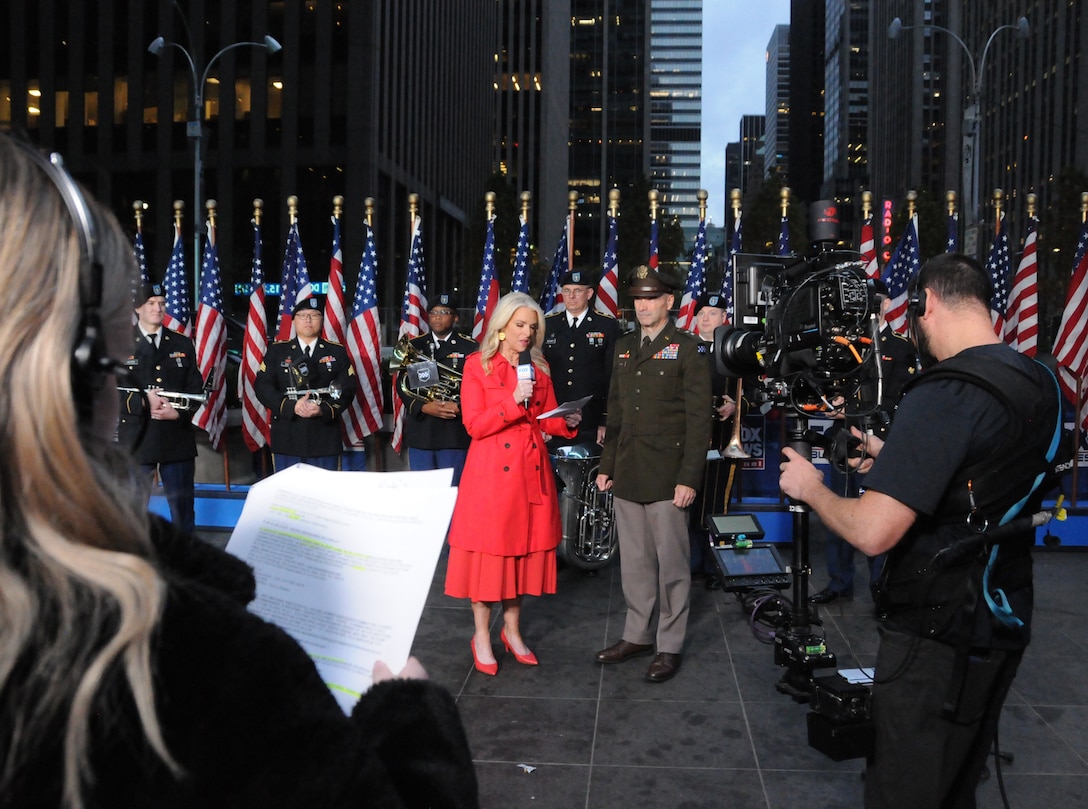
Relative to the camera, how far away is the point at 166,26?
41344 millimetres

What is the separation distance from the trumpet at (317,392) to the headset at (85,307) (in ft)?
23.7

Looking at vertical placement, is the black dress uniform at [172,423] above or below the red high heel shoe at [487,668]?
above

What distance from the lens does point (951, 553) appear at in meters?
2.57

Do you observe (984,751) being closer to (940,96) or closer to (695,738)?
(695,738)

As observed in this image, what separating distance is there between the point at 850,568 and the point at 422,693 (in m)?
6.35

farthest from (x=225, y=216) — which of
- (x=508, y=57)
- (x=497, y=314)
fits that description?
(x=508, y=57)

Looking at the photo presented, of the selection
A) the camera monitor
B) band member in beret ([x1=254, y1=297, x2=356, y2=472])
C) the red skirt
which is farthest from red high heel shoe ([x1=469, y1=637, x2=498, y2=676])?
band member in beret ([x1=254, y1=297, x2=356, y2=472])

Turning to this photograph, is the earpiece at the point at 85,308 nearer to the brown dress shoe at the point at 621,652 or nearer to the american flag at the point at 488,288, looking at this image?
the brown dress shoe at the point at 621,652

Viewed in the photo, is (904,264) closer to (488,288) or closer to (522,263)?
(522,263)

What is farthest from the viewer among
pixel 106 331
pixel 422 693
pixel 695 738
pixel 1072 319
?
pixel 1072 319

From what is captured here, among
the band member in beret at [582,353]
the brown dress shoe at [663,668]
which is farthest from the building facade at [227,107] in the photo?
the brown dress shoe at [663,668]

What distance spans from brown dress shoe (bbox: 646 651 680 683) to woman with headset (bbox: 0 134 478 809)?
4579 millimetres

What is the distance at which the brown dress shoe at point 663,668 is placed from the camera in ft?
17.8

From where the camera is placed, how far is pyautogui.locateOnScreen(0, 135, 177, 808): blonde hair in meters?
0.92
